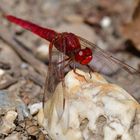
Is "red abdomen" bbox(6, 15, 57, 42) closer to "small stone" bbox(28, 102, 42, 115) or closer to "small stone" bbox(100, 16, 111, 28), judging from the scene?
"small stone" bbox(28, 102, 42, 115)

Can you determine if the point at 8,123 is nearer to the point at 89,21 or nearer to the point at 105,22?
the point at 89,21

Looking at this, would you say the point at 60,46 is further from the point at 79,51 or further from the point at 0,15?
the point at 0,15

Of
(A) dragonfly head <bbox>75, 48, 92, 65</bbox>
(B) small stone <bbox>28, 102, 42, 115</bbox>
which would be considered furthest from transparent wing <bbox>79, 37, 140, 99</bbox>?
(B) small stone <bbox>28, 102, 42, 115</bbox>

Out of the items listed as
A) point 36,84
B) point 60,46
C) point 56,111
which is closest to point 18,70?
point 36,84

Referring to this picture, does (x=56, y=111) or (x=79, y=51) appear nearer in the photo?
(x=56, y=111)

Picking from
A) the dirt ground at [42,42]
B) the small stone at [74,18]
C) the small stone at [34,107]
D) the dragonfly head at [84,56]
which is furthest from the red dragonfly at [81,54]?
the small stone at [74,18]
